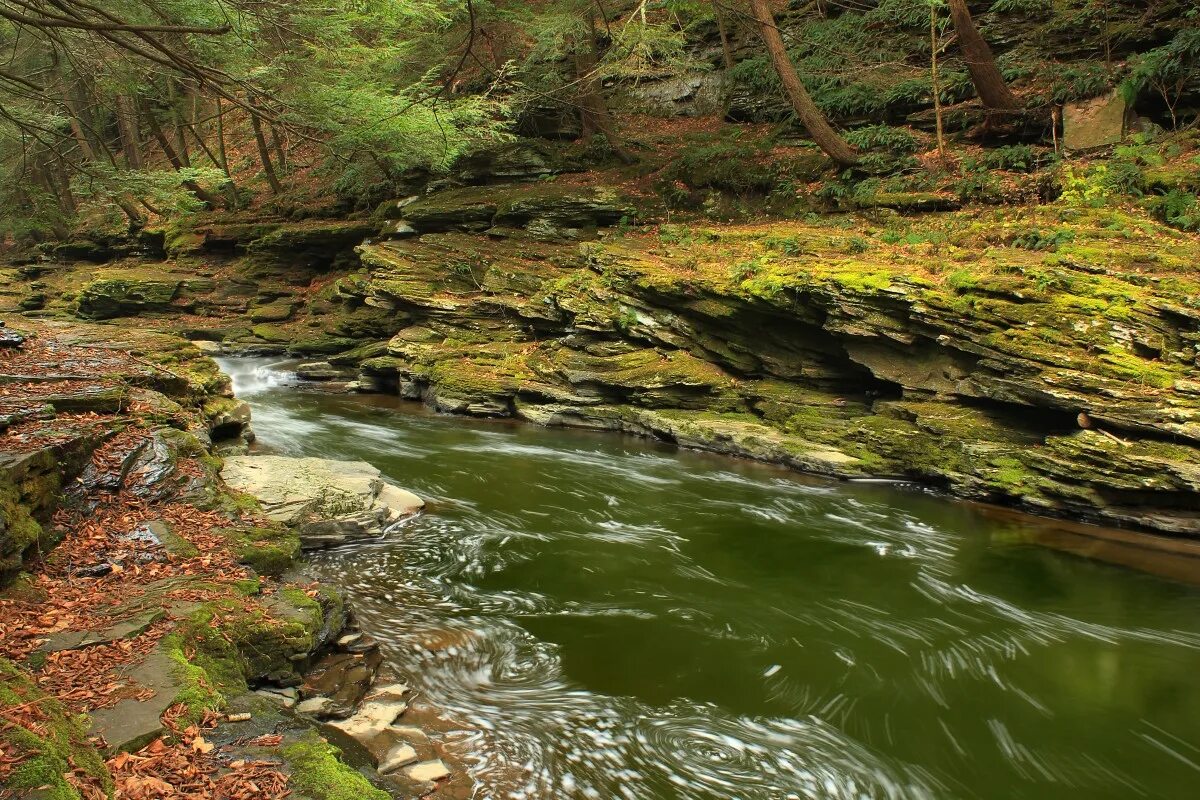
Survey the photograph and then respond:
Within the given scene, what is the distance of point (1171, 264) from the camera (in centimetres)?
945

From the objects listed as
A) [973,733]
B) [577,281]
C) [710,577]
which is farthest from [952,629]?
[577,281]

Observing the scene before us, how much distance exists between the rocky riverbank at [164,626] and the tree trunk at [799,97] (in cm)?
1232

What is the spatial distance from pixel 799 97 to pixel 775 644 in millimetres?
12457

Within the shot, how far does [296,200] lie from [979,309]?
22.8 m

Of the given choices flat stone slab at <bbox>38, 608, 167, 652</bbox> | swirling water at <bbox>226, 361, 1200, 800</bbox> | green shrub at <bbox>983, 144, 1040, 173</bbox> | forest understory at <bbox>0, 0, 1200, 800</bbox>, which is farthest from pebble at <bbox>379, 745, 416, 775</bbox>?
green shrub at <bbox>983, 144, 1040, 173</bbox>

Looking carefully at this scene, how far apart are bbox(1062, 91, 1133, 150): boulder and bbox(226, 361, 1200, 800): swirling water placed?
810 centimetres

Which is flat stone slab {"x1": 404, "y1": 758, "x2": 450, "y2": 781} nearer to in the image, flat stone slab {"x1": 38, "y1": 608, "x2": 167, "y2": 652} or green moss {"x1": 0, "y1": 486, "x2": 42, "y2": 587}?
flat stone slab {"x1": 38, "y1": 608, "x2": 167, "y2": 652}

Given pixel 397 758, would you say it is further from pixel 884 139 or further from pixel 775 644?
pixel 884 139

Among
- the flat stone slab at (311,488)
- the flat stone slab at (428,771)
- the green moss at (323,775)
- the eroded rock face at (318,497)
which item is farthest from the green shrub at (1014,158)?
the green moss at (323,775)

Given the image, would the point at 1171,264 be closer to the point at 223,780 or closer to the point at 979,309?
the point at 979,309

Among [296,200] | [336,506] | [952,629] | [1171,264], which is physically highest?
[296,200]

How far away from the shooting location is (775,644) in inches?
245

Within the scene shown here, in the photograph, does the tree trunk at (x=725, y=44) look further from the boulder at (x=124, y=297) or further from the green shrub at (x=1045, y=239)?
the boulder at (x=124, y=297)

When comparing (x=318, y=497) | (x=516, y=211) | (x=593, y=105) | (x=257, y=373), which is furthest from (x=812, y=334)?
(x=257, y=373)
